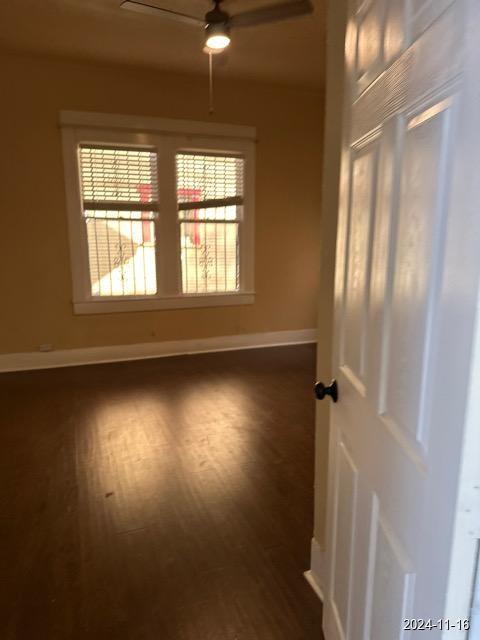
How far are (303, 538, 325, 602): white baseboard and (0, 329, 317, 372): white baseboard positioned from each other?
11.9ft

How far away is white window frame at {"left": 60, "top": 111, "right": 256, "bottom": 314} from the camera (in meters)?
4.55

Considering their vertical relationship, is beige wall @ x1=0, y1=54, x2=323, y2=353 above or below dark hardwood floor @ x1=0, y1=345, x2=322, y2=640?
above

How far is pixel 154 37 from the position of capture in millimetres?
3783

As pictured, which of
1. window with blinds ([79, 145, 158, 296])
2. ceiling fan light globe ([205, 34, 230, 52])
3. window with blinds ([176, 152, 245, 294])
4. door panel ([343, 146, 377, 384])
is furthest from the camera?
window with blinds ([176, 152, 245, 294])

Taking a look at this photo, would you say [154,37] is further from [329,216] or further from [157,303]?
[329,216]

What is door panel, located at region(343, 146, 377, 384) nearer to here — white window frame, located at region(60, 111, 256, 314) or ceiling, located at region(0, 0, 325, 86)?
ceiling, located at region(0, 0, 325, 86)

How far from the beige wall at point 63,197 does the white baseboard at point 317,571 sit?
3.69 metres

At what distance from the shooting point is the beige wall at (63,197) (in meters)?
4.38

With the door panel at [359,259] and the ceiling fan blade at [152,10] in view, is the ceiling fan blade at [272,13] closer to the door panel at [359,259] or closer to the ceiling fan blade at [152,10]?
the ceiling fan blade at [152,10]

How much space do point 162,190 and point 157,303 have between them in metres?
1.29

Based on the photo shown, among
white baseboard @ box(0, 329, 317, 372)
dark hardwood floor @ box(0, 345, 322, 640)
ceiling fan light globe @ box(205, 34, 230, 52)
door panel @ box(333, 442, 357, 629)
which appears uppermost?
ceiling fan light globe @ box(205, 34, 230, 52)

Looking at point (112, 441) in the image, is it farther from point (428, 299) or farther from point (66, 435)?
point (428, 299)

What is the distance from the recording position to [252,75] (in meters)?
4.82

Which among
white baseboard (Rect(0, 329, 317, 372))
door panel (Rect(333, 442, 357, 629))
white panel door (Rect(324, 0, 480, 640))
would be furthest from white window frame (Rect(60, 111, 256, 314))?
door panel (Rect(333, 442, 357, 629))
